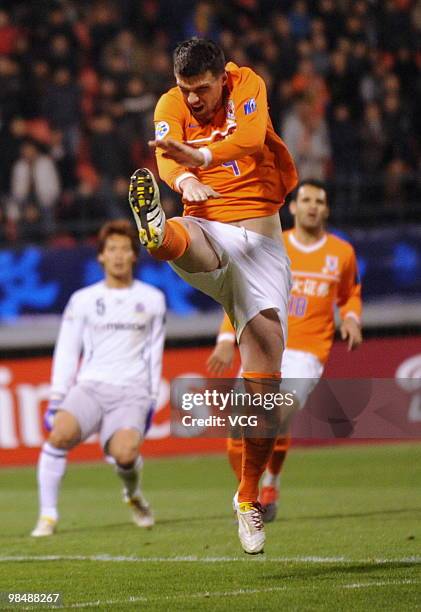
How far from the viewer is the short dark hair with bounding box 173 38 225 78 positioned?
631cm

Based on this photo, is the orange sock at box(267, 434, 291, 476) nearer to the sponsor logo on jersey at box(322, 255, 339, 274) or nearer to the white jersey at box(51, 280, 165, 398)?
the white jersey at box(51, 280, 165, 398)

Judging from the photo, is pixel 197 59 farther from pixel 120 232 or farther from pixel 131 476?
pixel 131 476

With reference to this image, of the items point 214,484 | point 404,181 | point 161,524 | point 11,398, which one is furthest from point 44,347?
point 161,524

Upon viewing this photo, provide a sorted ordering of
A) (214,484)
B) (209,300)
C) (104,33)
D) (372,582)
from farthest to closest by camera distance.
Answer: (104,33)
(209,300)
(214,484)
(372,582)

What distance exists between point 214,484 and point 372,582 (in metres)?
5.95

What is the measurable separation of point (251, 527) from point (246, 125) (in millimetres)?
2041

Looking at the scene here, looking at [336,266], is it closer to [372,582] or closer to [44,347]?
[372,582]

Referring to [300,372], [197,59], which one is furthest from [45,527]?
[197,59]

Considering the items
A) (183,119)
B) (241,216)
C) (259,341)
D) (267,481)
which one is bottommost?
(267,481)

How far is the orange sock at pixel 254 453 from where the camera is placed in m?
6.66

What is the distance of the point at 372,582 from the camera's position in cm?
615

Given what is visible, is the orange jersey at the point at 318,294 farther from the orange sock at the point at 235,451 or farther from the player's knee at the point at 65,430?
the player's knee at the point at 65,430

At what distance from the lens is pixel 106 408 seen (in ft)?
29.8

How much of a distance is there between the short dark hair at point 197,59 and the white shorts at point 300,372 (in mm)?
3342
